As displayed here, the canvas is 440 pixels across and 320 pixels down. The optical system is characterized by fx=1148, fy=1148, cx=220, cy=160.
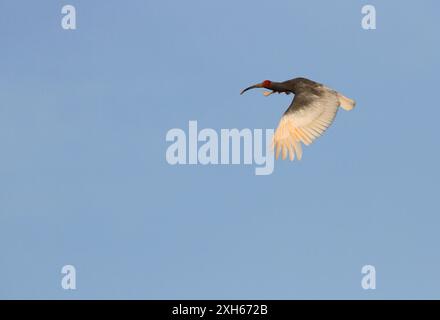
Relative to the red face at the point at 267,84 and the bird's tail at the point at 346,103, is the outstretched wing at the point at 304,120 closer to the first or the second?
the bird's tail at the point at 346,103

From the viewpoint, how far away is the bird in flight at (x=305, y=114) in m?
34.9

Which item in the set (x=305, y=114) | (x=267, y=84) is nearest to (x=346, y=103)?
(x=305, y=114)

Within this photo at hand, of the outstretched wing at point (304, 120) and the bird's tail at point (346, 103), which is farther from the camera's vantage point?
the bird's tail at point (346, 103)

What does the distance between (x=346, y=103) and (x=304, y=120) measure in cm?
155

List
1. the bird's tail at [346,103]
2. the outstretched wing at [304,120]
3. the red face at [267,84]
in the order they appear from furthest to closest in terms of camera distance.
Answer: the red face at [267,84], the bird's tail at [346,103], the outstretched wing at [304,120]

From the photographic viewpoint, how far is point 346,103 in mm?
36156

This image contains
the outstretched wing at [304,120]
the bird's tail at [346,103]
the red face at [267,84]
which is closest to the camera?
the outstretched wing at [304,120]

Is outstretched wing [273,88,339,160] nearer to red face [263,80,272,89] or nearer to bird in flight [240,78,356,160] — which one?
bird in flight [240,78,356,160]

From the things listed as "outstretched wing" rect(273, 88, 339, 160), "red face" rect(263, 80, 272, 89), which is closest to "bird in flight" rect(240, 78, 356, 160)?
"outstretched wing" rect(273, 88, 339, 160)

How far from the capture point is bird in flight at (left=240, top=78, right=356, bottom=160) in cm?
3494

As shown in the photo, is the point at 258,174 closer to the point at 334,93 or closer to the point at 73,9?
the point at 334,93

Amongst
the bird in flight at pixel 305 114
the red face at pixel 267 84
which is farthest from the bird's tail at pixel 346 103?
the red face at pixel 267 84

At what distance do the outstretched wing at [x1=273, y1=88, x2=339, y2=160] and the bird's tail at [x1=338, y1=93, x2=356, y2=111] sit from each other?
0.15 m
